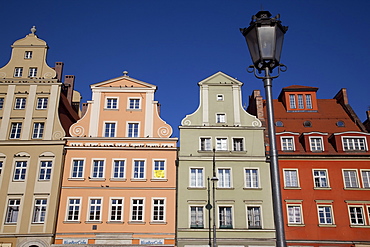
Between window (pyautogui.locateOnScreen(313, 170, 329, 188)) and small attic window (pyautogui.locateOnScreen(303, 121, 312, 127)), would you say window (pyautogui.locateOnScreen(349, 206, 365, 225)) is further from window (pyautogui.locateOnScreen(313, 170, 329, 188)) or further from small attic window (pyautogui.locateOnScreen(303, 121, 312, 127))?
small attic window (pyautogui.locateOnScreen(303, 121, 312, 127))

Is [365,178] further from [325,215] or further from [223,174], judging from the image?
[223,174]

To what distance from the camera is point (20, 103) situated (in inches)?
1261

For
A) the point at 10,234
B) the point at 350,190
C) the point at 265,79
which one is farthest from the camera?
the point at 350,190

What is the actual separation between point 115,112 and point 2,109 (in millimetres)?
8974

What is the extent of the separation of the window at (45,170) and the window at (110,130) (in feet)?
15.6

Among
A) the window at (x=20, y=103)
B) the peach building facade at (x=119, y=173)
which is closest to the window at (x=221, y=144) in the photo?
the peach building facade at (x=119, y=173)

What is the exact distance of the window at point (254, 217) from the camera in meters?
29.0

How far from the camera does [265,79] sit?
733 centimetres

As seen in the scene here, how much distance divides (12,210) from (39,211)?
6.59ft

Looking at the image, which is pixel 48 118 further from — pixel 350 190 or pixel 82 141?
pixel 350 190

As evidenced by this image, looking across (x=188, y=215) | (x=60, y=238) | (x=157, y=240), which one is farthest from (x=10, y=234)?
(x=188, y=215)

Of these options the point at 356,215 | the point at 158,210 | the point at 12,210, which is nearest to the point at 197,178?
the point at 158,210

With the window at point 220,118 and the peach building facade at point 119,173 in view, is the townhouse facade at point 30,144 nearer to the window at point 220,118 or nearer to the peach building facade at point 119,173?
the peach building facade at point 119,173

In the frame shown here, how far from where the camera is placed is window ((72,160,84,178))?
30203 millimetres
